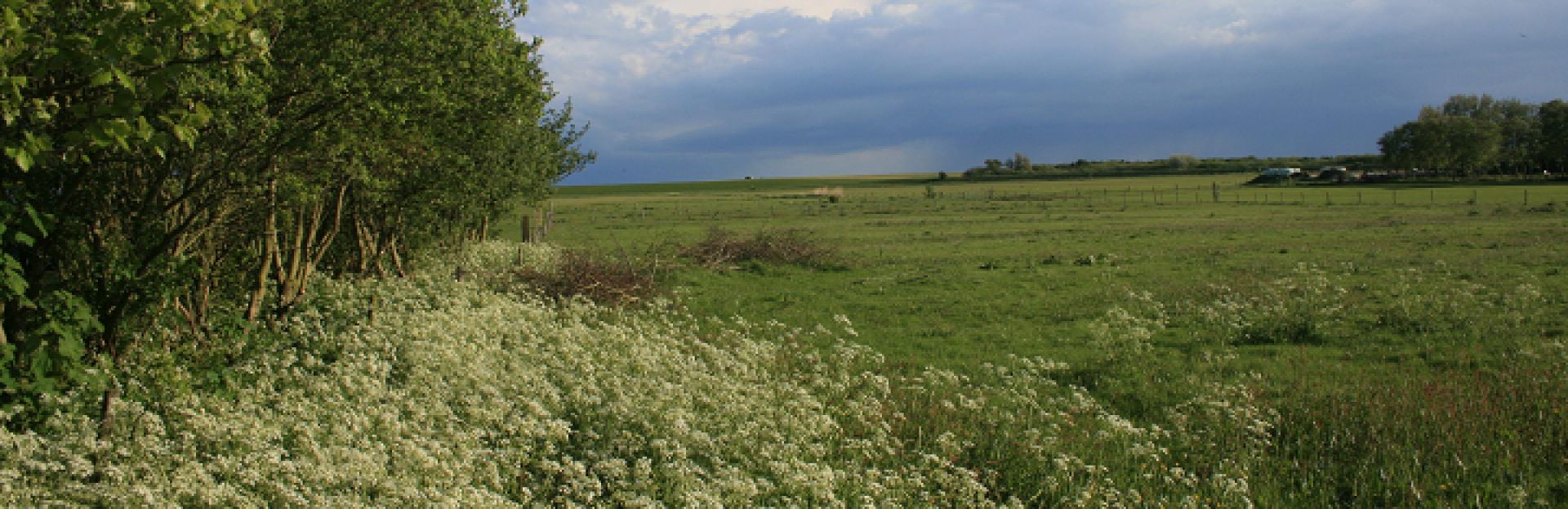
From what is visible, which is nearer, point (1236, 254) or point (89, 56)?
point (89, 56)

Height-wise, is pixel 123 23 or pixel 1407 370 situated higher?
pixel 123 23

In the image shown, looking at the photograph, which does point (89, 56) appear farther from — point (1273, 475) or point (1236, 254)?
point (1236, 254)

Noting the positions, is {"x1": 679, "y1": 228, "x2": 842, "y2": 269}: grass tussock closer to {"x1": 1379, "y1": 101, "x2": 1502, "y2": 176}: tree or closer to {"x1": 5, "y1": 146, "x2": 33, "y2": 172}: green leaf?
{"x1": 5, "y1": 146, "x2": 33, "y2": 172}: green leaf

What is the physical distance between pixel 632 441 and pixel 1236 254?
29.1 meters

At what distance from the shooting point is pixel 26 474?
585 centimetres

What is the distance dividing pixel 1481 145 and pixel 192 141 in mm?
165905

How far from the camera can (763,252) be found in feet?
97.3

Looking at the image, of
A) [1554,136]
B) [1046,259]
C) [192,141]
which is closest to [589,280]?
[192,141]

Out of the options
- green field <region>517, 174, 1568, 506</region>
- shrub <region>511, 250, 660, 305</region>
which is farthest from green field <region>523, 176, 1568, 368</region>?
shrub <region>511, 250, 660, 305</region>

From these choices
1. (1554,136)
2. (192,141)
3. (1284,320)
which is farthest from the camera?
(1554,136)

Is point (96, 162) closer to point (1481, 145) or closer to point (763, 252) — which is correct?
point (763, 252)

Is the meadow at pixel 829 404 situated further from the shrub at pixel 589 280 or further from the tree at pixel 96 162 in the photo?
the tree at pixel 96 162

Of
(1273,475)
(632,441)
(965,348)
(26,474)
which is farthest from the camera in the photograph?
(965,348)

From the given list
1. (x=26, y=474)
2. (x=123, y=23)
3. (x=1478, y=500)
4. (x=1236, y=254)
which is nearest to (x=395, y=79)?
(x=123, y=23)
